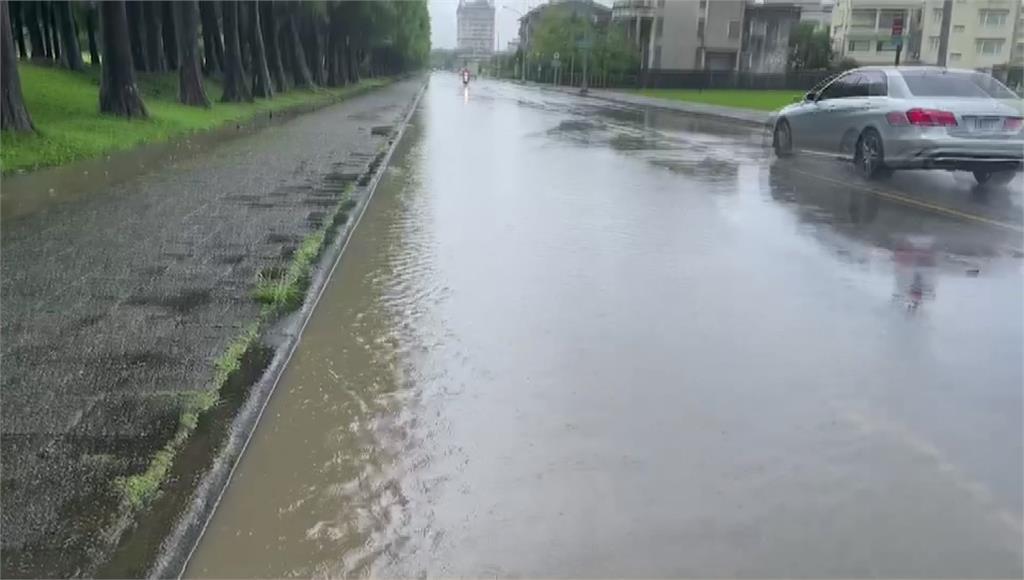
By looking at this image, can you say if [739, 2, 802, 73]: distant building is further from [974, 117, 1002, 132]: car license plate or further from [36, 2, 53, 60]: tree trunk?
[974, 117, 1002, 132]: car license plate

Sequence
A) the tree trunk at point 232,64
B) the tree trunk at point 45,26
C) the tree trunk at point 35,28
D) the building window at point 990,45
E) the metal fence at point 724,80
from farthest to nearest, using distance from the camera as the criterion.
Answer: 1. the building window at point 990,45
2. the metal fence at point 724,80
3. the tree trunk at point 45,26
4. the tree trunk at point 35,28
5. the tree trunk at point 232,64

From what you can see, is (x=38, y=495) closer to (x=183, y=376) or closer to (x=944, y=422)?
(x=183, y=376)

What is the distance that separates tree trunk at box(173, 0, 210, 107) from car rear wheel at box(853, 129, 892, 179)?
20565 millimetres

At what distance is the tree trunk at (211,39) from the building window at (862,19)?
71.2 metres

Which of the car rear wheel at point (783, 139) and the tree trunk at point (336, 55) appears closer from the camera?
the car rear wheel at point (783, 139)

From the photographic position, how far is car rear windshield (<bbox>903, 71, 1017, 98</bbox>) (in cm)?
1356

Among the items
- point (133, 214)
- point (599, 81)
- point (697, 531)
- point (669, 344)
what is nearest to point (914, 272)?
point (669, 344)

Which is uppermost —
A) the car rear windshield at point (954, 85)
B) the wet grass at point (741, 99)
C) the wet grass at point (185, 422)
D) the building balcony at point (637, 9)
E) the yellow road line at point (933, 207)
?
the building balcony at point (637, 9)

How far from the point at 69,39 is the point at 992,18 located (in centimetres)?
7158

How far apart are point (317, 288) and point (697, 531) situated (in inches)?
170

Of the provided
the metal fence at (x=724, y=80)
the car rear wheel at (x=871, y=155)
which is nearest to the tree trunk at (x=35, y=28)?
the car rear wheel at (x=871, y=155)

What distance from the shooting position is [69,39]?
41281mm

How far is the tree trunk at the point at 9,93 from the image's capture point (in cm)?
1578

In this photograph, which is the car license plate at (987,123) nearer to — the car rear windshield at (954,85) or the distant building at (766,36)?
the car rear windshield at (954,85)
